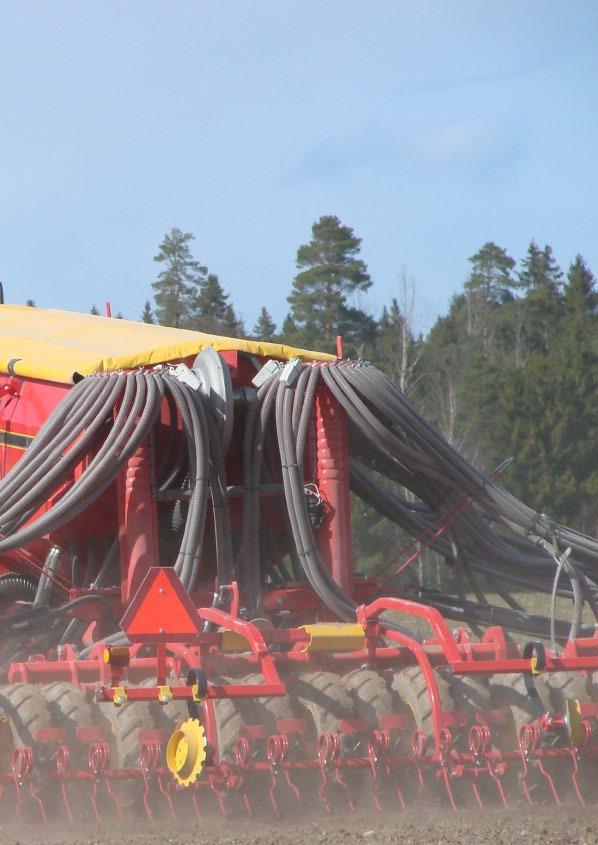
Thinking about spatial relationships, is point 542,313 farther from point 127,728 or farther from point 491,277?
point 127,728

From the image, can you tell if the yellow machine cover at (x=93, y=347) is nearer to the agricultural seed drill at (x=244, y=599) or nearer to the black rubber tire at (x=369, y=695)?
the agricultural seed drill at (x=244, y=599)

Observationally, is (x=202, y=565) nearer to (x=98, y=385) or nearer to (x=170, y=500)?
(x=170, y=500)

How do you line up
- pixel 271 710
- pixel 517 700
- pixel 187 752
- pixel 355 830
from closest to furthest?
pixel 187 752 < pixel 355 830 < pixel 271 710 < pixel 517 700

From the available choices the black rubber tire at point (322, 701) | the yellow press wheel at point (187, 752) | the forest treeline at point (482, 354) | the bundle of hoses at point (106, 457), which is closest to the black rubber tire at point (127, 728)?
the yellow press wheel at point (187, 752)

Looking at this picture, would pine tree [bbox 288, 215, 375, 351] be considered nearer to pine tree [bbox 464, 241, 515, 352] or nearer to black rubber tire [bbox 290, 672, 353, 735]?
pine tree [bbox 464, 241, 515, 352]

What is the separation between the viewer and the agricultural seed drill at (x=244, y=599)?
723cm

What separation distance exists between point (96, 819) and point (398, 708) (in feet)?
5.42

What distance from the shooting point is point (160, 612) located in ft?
23.4

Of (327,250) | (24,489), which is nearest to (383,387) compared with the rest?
(24,489)

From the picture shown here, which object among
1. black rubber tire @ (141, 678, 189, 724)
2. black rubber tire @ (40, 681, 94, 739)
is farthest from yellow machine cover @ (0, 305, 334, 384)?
black rubber tire @ (141, 678, 189, 724)

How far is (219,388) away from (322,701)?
103 inches

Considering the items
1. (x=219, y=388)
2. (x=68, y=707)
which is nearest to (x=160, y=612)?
(x=68, y=707)

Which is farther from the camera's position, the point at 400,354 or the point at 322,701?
the point at 400,354

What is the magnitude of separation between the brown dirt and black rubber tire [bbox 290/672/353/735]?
472 millimetres
